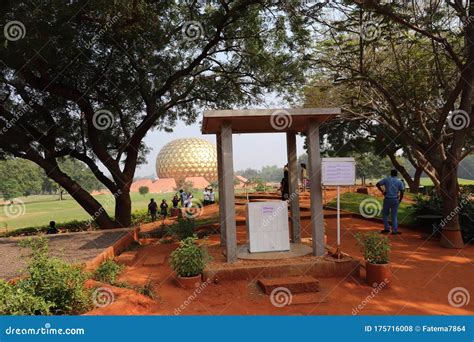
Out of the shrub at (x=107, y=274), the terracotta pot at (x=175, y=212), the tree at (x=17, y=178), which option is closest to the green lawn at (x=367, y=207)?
the terracotta pot at (x=175, y=212)

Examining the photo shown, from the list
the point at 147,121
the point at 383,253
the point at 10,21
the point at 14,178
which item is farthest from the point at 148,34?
the point at 14,178

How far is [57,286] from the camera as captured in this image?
4723 mm

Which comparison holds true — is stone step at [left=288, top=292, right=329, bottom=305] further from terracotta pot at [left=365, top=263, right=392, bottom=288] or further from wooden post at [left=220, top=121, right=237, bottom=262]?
wooden post at [left=220, top=121, right=237, bottom=262]

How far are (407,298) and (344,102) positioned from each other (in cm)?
1375

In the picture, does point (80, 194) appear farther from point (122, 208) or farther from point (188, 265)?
point (188, 265)

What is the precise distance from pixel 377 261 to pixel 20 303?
5.58 m

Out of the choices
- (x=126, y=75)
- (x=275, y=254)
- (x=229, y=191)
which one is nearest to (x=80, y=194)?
(x=126, y=75)

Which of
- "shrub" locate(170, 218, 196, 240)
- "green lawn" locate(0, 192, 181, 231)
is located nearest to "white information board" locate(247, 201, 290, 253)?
"shrub" locate(170, 218, 196, 240)

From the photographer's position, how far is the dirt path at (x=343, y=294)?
5293 millimetres

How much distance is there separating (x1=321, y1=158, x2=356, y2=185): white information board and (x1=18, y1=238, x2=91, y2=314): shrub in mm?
4754

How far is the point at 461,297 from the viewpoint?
18.7 ft

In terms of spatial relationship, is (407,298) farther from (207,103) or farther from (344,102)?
(344,102)

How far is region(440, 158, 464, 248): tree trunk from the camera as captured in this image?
925 cm

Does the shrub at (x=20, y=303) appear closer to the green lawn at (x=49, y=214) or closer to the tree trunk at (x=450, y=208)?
the tree trunk at (x=450, y=208)
